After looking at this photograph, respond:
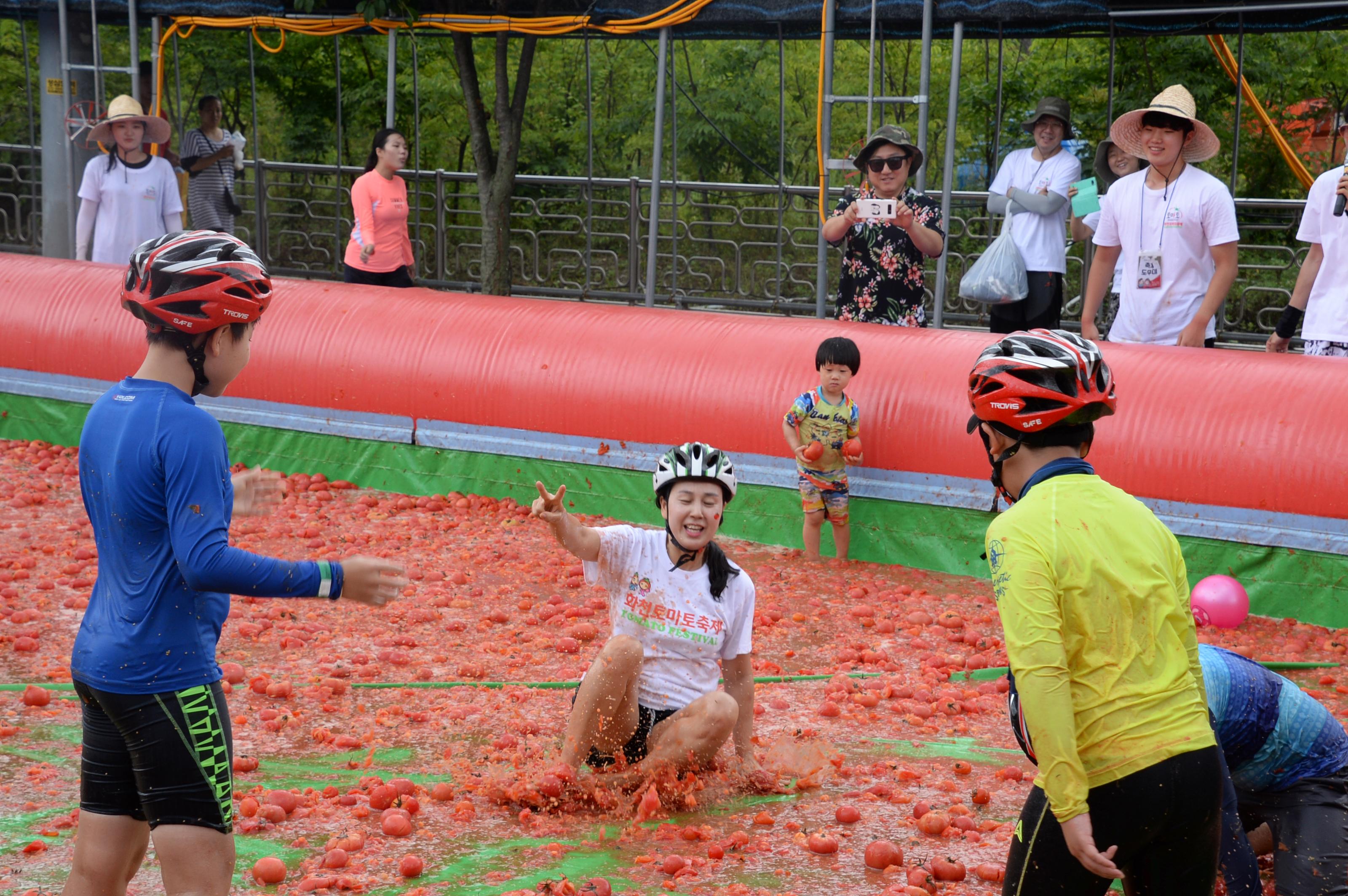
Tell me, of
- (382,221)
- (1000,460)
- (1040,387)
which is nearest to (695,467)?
(1000,460)

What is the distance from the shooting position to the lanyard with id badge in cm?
801

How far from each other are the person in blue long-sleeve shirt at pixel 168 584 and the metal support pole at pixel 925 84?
7.79 metres

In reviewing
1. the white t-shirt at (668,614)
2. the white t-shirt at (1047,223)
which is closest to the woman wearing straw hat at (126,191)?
the white t-shirt at (1047,223)

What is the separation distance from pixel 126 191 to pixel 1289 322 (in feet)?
31.8

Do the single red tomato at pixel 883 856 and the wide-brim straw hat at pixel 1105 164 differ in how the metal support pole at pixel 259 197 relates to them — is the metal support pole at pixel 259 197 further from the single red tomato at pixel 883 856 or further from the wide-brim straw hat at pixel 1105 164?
the single red tomato at pixel 883 856

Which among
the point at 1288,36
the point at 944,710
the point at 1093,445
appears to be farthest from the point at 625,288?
the point at 944,710

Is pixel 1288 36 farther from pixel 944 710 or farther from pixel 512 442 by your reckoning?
pixel 944 710

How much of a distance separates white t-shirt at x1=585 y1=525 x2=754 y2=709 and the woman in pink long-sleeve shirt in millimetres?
7182

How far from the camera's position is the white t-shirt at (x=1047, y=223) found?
9648 mm

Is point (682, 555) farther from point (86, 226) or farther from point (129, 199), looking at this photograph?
point (86, 226)

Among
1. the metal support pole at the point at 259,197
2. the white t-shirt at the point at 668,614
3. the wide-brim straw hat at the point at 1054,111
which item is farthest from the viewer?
the metal support pole at the point at 259,197

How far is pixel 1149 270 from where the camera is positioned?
816 cm

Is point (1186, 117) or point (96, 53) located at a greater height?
point (96, 53)

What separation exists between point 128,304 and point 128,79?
25794 mm
